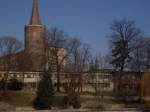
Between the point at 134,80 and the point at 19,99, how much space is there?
72.1ft

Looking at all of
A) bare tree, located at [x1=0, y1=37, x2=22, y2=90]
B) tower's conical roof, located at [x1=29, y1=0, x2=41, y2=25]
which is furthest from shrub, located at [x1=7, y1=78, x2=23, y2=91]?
tower's conical roof, located at [x1=29, y1=0, x2=41, y2=25]

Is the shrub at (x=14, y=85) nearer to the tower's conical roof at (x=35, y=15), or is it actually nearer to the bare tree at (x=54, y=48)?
the bare tree at (x=54, y=48)

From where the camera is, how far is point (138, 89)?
6103 cm

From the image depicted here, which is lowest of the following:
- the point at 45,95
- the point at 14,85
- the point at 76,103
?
the point at 76,103

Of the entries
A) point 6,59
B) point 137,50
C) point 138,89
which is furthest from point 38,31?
point 138,89

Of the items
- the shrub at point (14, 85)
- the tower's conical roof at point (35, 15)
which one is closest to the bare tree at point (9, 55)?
the shrub at point (14, 85)

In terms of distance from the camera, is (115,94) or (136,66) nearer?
(115,94)

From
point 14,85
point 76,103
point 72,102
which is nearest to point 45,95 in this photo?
point 72,102

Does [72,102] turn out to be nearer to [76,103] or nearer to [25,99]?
[76,103]

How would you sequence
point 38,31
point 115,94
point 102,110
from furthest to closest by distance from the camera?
point 38,31
point 115,94
point 102,110

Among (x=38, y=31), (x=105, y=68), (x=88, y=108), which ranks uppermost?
(x=38, y=31)

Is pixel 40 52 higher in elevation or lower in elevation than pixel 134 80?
higher

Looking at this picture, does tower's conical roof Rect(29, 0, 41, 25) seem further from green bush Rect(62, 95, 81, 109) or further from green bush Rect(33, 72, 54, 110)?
green bush Rect(62, 95, 81, 109)

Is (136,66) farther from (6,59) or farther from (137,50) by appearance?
(6,59)
